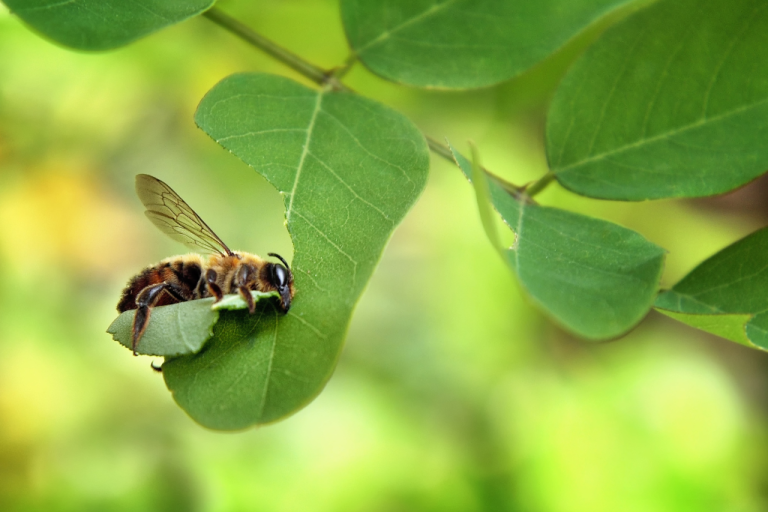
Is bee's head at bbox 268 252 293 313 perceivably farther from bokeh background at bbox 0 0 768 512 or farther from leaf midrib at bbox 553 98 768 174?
bokeh background at bbox 0 0 768 512

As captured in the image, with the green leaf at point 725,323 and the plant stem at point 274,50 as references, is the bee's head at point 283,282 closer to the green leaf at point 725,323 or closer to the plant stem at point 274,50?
the plant stem at point 274,50

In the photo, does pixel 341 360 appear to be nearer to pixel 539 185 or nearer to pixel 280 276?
pixel 539 185

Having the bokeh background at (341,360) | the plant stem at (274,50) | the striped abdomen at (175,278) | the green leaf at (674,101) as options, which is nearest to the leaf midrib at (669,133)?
the green leaf at (674,101)

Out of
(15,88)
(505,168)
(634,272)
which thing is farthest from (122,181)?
(634,272)

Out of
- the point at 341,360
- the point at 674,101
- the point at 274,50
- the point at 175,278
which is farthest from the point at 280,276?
the point at 341,360

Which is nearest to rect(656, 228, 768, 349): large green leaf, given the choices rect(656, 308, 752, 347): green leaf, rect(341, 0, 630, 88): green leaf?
rect(656, 308, 752, 347): green leaf

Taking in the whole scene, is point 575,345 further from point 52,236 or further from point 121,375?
point 52,236
